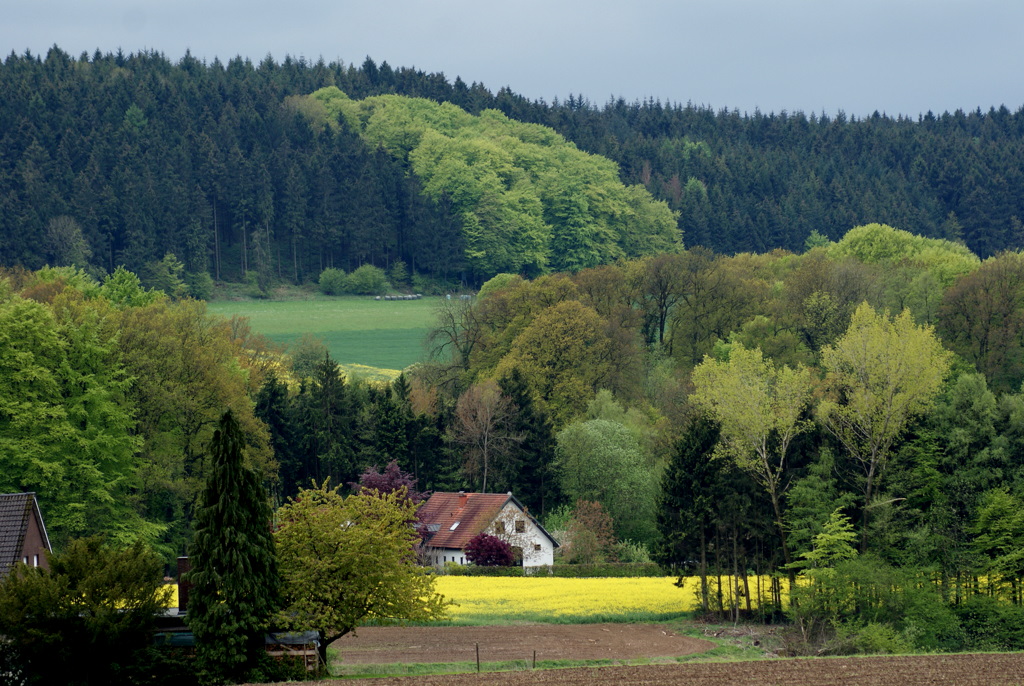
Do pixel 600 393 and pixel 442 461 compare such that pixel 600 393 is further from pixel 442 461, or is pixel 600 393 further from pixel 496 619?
pixel 496 619

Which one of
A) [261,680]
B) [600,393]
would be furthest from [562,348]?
[261,680]

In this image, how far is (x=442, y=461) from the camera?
8012 cm

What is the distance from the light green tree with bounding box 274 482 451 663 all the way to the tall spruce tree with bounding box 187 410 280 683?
1261 millimetres

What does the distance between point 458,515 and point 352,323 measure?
6965 cm

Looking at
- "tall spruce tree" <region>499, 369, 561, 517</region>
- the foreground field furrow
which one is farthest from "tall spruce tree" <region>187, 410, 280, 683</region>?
"tall spruce tree" <region>499, 369, 561, 517</region>

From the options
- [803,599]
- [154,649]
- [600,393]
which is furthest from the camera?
[600,393]

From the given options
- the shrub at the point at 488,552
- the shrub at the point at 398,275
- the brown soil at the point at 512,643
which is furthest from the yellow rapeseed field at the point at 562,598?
the shrub at the point at 398,275

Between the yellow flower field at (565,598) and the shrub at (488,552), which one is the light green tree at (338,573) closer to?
the yellow flower field at (565,598)

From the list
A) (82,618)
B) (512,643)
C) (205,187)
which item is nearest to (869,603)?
(512,643)

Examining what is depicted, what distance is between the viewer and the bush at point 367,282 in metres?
166

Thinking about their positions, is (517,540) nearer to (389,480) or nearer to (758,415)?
(389,480)

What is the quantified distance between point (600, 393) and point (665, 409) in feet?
24.0

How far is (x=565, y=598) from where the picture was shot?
2254 inches

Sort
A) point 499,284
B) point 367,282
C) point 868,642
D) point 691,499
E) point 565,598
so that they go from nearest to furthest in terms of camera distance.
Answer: point 868,642 < point 565,598 < point 691,499 < point 499,284 < point 367,282
